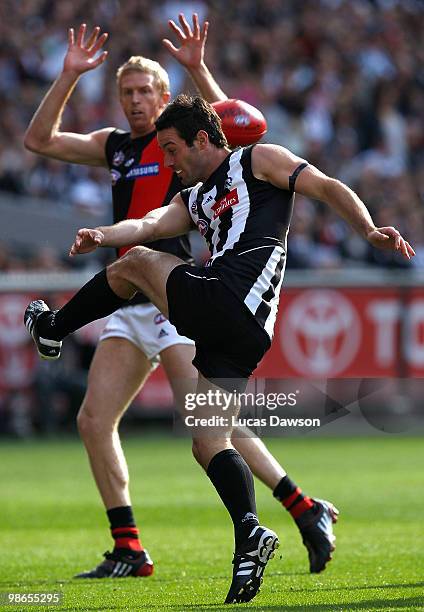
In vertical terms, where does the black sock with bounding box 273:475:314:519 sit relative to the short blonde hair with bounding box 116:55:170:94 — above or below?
below

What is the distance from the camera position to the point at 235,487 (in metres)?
5.82

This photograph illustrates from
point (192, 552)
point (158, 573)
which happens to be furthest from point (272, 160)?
point (192, 552)

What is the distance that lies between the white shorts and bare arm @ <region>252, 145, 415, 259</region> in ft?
5.30

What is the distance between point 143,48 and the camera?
19859mm

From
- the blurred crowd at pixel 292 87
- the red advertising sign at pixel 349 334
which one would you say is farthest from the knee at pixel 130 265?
the blurred crowd at pixel 292 87

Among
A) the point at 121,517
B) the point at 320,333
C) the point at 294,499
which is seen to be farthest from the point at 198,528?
the point at 320,333

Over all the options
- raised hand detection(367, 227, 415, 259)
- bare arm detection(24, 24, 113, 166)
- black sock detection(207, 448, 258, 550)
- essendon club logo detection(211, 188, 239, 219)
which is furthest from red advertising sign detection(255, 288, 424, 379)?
raised hand detection(367, 227, 415, 259)

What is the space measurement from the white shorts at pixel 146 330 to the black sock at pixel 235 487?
1.62m

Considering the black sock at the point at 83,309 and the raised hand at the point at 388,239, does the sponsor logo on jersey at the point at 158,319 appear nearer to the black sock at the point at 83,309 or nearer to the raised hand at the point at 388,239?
the black sock at the point at 83,309

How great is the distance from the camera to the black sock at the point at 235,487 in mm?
5773

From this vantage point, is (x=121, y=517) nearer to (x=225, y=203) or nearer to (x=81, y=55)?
(x=225, y=203)

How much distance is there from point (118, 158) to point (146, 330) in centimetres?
112

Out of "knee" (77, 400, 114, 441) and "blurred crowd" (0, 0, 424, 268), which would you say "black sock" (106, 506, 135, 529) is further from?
"blurred crowd" (0, 0, 424, 268)

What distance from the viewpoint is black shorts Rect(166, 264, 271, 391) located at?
5.89 m
